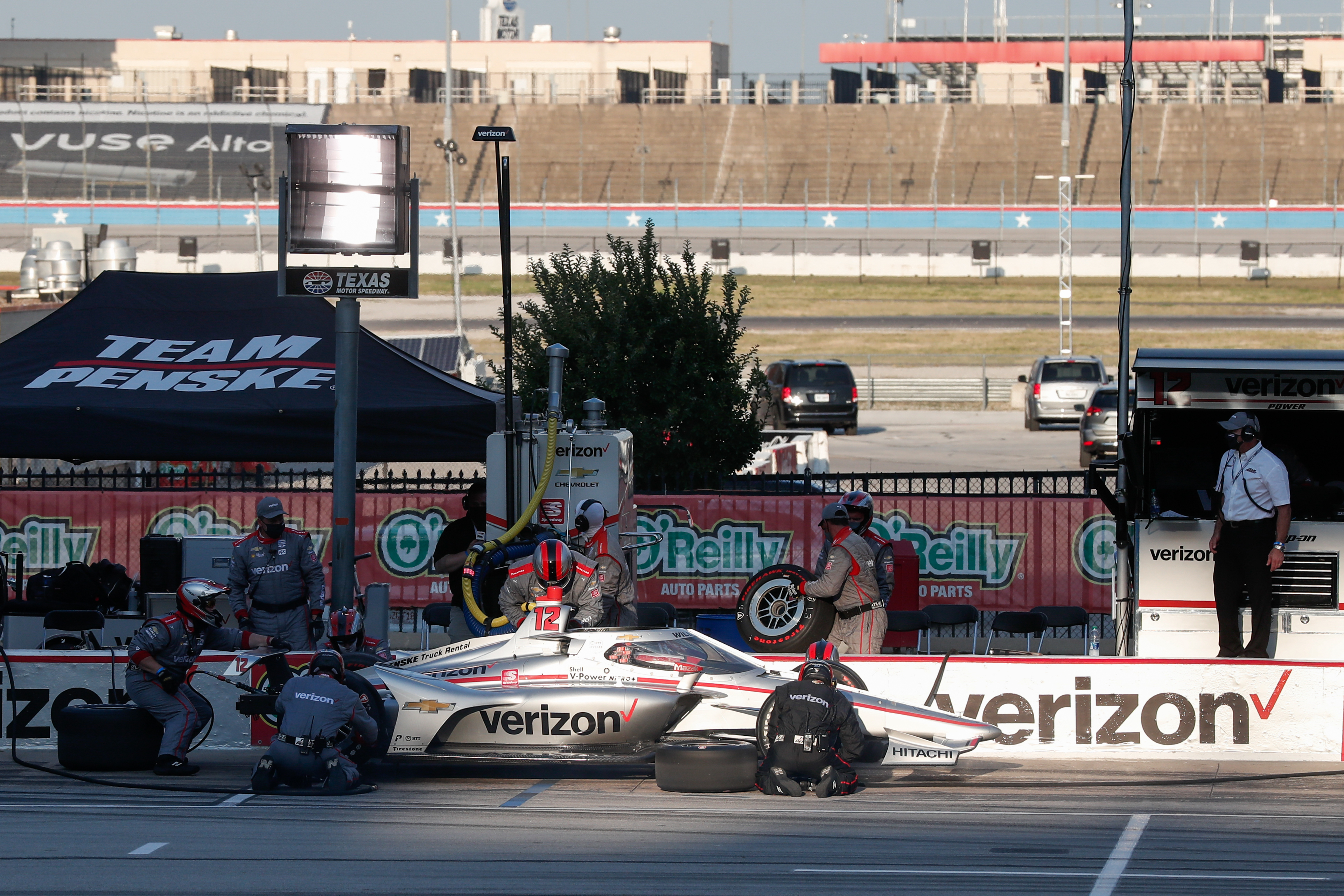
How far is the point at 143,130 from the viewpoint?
70.3 m

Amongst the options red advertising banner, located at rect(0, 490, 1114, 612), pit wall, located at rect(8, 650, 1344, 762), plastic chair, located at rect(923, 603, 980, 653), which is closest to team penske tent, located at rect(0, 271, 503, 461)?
pit wall, located at rect(8, 650, 1344, 762)

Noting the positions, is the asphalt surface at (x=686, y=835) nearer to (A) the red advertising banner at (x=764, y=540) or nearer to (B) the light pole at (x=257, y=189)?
(A) the red advertising banner at (x=764, y=540)

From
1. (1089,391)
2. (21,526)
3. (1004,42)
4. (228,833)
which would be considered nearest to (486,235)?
(1089,391)

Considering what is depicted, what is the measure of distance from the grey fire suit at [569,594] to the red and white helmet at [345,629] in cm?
108

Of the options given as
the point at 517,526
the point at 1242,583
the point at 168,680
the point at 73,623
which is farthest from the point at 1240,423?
the point at 73,623

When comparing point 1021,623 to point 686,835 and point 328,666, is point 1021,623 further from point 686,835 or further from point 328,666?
point 328,666

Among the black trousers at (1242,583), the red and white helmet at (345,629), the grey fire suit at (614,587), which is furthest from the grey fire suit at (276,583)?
the black trousers at (1242,583)

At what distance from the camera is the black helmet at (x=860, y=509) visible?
11.8 m

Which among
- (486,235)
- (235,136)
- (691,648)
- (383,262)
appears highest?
(235,136)

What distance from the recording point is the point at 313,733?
9.57 metres

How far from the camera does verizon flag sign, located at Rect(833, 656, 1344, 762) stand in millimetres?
10641

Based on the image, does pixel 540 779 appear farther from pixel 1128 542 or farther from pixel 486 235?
pixel 486 235

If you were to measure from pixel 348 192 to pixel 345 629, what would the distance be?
3525 mm

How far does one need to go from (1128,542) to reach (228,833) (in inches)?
288
